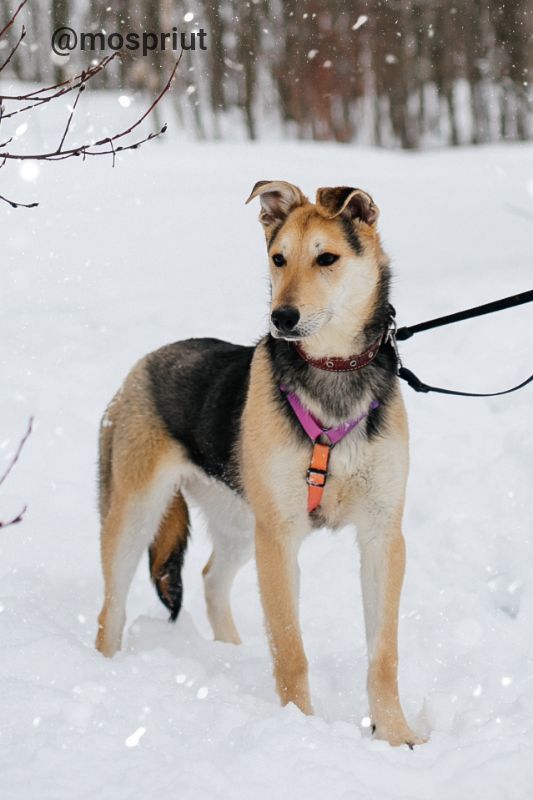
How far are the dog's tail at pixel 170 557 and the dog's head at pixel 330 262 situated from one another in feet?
4.95

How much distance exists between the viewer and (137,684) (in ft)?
12.2

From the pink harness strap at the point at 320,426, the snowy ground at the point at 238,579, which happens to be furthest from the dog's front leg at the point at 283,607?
the pink harness strap at the point at 320,426

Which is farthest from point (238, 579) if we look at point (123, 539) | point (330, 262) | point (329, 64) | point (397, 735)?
point (329, 64)

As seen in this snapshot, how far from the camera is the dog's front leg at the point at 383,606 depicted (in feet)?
12.7

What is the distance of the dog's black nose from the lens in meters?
3.52

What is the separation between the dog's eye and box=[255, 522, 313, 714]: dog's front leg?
1.11 m

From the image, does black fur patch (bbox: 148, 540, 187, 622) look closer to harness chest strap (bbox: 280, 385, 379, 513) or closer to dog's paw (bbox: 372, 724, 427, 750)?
harness chest strap (bbox: 280, 385, 379, 513)

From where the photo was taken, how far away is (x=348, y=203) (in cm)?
395

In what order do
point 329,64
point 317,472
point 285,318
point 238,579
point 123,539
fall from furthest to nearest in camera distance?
point 329,64, point 238,579, point 123,539, point 317,472, point 285,318

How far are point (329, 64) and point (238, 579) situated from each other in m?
24.7

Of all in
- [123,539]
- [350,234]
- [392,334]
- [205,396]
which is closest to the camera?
[350,234]
